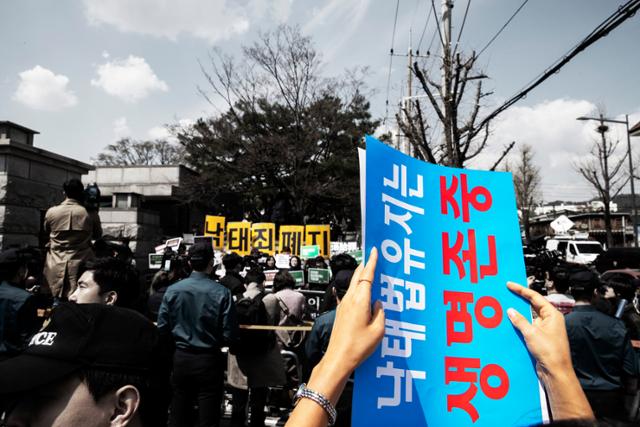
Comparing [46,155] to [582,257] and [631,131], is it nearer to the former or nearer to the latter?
[582,257]

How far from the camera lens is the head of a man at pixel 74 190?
4.25 meters

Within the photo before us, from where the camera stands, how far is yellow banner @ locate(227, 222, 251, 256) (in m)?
13.7

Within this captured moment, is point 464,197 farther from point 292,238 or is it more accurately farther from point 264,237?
point 292,238

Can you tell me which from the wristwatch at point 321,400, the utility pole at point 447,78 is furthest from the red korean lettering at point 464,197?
the utility pole at point 447,78

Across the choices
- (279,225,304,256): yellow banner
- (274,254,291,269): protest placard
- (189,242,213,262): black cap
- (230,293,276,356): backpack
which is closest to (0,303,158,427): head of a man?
(189,242,213,262): black cap

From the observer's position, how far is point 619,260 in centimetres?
1563

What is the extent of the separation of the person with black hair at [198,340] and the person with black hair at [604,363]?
2751 millimetres

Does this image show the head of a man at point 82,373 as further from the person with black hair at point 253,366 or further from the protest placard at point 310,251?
the protest placard at point 310,251

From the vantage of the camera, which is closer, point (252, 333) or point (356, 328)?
point (356, 328)

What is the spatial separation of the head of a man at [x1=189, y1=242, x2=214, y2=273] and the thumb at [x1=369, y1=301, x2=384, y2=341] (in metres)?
2.73

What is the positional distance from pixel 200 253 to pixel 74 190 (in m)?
1.67

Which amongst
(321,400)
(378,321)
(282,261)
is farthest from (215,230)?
(321,400)

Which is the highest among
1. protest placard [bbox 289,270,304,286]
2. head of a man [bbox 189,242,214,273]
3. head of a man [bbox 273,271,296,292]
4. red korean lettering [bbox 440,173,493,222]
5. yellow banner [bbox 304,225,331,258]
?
yellow banner [bbox 304,225,331,258]

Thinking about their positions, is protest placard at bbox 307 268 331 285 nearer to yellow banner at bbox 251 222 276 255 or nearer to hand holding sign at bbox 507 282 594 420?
yellow banner at bbox 251 222 276 255
